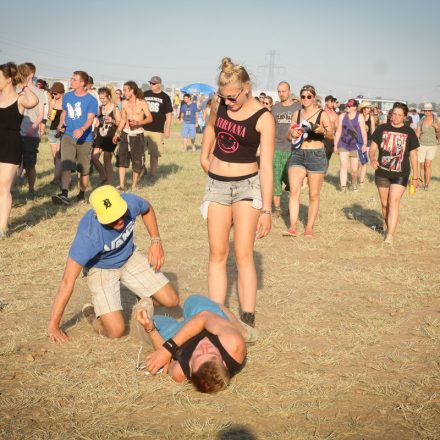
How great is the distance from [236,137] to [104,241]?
139 cm

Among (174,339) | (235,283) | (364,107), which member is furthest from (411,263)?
(364,107)

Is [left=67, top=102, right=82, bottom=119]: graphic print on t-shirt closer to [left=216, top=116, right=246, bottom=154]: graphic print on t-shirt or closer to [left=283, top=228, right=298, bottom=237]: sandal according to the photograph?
[left=283, top=228, right=298, bottom=237]: sandal

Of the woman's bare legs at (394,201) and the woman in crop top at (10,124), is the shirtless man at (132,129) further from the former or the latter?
the woman's bare legs at (394,201)

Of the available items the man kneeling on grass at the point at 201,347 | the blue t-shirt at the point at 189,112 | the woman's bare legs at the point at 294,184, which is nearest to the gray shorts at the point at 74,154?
the woman's bare legs at the point at 294,184

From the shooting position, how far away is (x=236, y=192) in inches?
196

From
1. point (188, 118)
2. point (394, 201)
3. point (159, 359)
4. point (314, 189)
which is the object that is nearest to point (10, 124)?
point (314, 189)

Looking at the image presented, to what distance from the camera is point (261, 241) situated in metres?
8.80

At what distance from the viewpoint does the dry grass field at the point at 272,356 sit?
3.73 metres

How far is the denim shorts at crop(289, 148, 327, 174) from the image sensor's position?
8539mm

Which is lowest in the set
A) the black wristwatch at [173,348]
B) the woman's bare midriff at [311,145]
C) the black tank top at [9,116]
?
the black wristwatch at [173,348]

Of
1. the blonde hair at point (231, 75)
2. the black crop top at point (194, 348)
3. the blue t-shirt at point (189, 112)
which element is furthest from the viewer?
the blue t-shirt at point (189, 112)

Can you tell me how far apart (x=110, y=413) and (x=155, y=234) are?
1.83 meters

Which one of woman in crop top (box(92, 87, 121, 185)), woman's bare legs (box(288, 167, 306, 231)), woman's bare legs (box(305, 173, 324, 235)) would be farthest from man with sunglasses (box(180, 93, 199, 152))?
woman's bare legs (box(305, 173, 324, 235))

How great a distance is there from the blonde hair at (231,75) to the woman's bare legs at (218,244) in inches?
41.4
